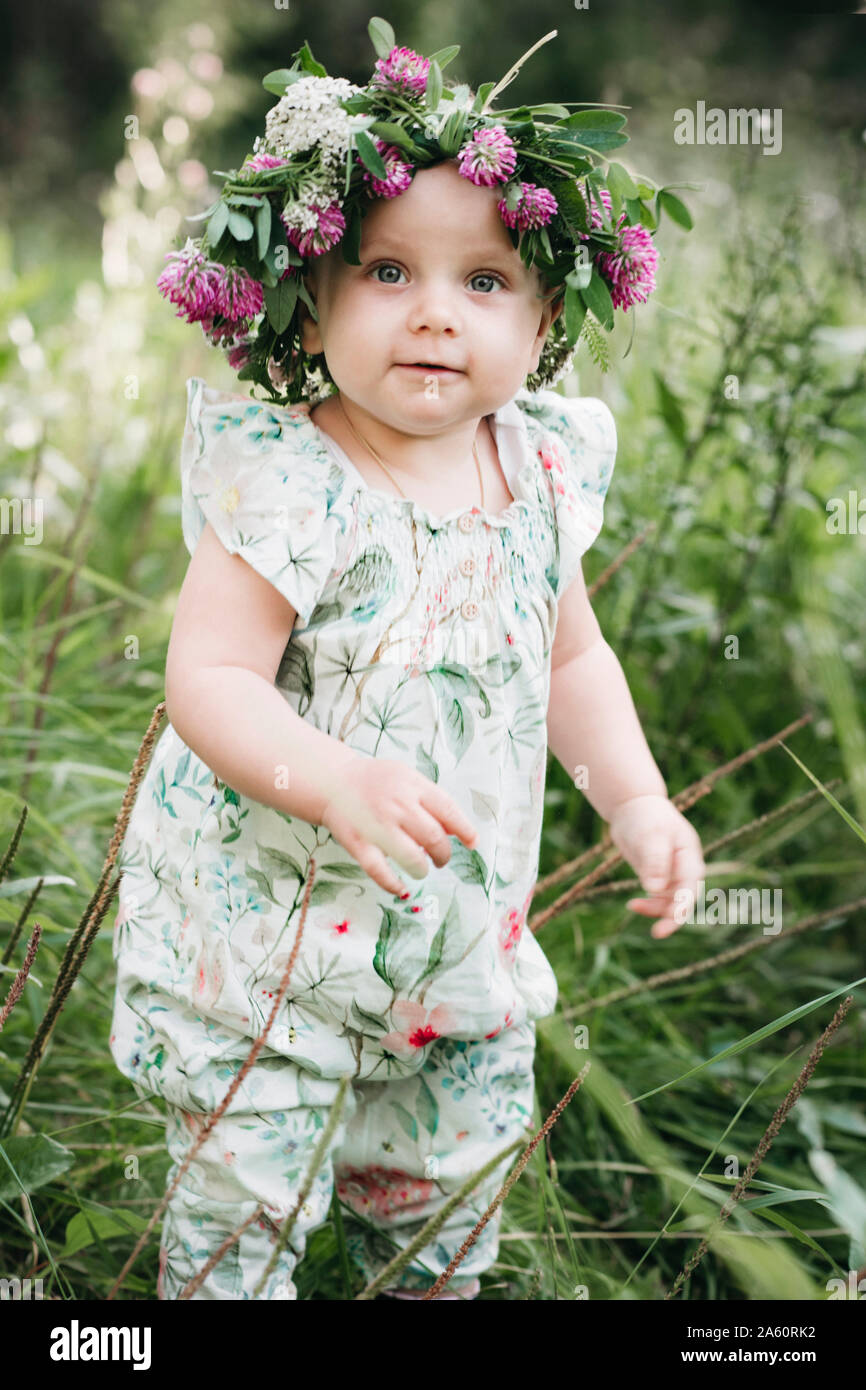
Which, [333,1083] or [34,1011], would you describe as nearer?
[333,1083]

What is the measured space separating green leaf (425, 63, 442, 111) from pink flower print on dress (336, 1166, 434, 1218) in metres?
0.98

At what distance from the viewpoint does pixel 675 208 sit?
1.20 metres

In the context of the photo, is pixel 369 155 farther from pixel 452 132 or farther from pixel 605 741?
pixel 605 741

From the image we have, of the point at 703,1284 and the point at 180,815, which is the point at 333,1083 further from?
the point at 703,1284

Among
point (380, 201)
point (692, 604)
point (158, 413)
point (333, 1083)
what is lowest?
point (333, 1083)

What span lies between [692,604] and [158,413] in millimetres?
1303

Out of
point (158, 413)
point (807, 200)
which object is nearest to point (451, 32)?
point (158, 413)

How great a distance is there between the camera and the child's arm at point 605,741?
125cm

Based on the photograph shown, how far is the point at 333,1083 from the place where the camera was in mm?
1179

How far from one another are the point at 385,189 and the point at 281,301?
13 centimetres

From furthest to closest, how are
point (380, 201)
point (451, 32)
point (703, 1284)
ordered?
1. point (451, 32)
2. point (703, 1284)
3. point (380, 201)

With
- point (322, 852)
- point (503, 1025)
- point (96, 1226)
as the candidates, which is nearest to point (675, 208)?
point (322, 852)

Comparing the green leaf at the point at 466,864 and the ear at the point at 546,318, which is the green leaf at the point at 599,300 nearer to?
the ear at the point at 546,318

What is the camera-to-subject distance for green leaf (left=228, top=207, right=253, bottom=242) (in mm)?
1057
